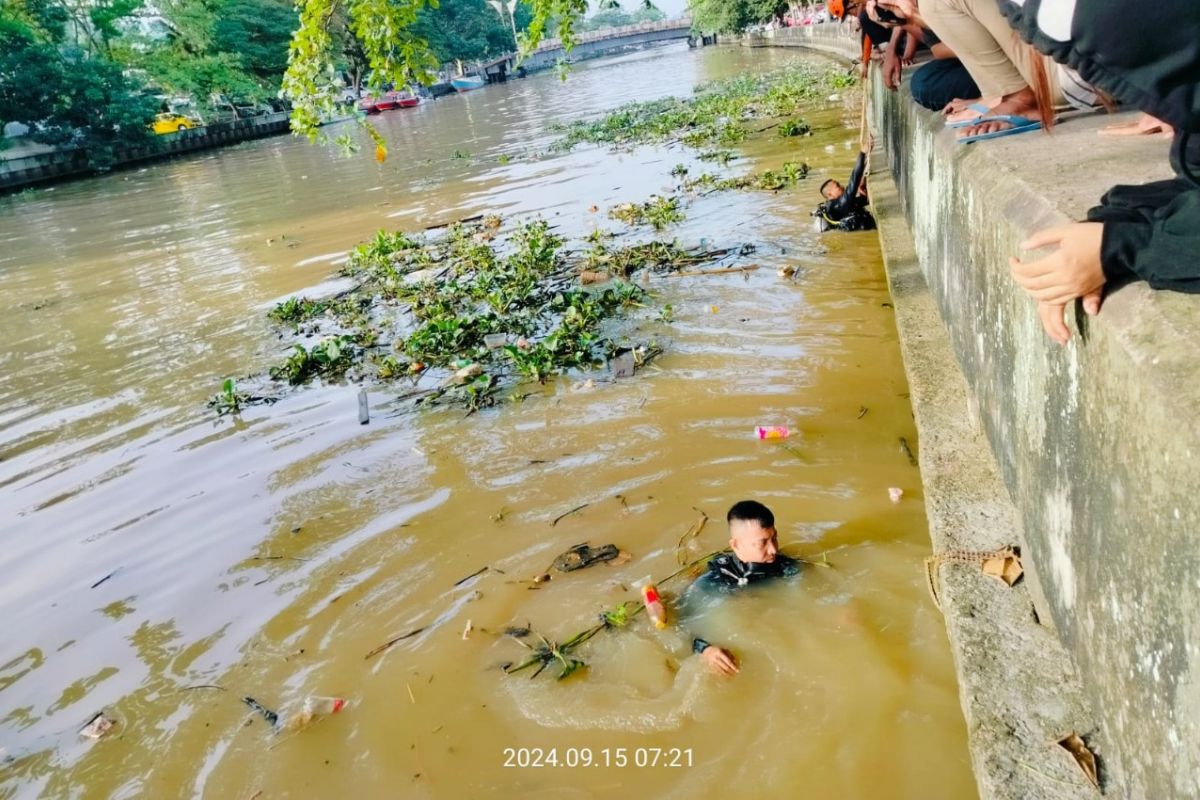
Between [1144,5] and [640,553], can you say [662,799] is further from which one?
[1144,5]

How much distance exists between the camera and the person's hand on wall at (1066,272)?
5.21ft

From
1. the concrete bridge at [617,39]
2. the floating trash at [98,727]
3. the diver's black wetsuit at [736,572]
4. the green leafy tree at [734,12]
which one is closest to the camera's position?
the floating trash at [98,727]

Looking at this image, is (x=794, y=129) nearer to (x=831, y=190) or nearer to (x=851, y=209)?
(x=831, y=190)

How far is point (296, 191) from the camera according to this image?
58.4ft

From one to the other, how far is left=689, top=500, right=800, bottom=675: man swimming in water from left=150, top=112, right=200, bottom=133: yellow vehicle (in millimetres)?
48737

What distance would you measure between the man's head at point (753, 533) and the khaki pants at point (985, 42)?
202 cm

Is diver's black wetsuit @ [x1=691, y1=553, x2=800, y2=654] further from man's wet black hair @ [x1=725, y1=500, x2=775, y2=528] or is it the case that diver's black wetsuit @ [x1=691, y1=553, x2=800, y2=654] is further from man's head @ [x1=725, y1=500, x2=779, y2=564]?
man's wet black hair @ [x1=725, y1=500, x2=775, y2=528]

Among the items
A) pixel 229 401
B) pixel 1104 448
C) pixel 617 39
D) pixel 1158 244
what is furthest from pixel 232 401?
pixel 617 39

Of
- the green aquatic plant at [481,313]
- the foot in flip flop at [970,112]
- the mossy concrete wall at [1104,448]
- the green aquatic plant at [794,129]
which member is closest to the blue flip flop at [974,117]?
the foot in flip flop at [970,112]

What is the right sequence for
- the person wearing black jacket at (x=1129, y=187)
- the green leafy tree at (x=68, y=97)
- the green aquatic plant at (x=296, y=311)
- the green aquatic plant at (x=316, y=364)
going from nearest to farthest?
the person wearing black jacket at (x=1129, y=187), the green aquatic plant at (x=316, y=364), the green aquatic plant at (x=296, y=311), the green leafy tree at (x=68, y=97)

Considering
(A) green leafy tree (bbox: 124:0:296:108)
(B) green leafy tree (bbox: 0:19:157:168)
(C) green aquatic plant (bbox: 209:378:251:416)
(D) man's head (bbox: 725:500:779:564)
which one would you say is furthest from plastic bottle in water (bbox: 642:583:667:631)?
(A) green leafy tree (bbox: 124:0:296:108)

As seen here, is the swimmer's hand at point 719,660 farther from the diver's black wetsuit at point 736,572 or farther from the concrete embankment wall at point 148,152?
the concrete embankment wall at point 148,152

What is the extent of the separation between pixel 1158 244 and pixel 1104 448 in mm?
402

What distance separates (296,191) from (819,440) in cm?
1658
